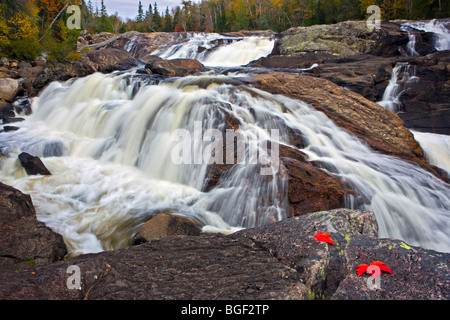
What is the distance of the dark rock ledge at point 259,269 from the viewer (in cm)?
240

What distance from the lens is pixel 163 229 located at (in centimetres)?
522

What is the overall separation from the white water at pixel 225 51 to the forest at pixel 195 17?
10.3 m

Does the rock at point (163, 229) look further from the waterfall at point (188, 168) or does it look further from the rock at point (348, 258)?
the rock at point (348, 258)

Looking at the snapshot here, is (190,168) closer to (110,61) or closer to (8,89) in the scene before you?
(8,89)

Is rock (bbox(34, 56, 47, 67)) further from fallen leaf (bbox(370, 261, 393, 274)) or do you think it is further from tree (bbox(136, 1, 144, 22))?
tree (bbox(136, 1, 144, 22))

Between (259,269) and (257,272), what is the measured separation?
0.07 metres

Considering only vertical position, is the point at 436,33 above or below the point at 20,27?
below

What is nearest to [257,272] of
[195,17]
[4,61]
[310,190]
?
[310,190]

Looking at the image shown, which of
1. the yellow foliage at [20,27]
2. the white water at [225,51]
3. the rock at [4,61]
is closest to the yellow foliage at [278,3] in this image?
the white water at [225,51]

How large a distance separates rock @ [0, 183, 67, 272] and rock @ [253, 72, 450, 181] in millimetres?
8480

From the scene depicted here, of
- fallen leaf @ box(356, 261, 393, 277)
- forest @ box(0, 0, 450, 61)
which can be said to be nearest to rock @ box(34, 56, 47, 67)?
forest @ box(0, 0, 450, 61)

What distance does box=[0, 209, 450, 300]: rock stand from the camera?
7.85ft
